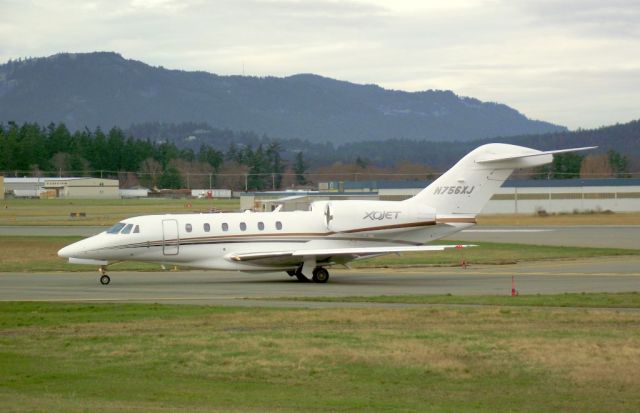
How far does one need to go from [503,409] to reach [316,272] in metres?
19.9

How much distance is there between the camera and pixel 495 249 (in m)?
45.8

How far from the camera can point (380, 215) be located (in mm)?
33469

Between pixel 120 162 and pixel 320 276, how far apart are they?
140 meters

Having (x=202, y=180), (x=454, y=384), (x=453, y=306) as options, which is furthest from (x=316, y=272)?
(x=202, y=180)

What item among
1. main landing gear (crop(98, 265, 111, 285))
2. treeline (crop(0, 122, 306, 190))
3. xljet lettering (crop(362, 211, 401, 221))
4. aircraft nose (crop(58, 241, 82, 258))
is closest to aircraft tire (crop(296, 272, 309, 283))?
xljet lettering (crop(362, 211, 401, 221))

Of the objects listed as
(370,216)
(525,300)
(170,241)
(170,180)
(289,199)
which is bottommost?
(525,300)

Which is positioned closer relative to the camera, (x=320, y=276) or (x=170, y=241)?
(x=170, y=241)

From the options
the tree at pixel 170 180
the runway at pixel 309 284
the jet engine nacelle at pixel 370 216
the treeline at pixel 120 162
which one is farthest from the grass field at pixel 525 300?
the tree at pixel 170 180

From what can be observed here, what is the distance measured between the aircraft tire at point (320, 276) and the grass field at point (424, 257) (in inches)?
263

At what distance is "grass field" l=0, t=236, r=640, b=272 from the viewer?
130 feet

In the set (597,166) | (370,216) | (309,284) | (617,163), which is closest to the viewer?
(309,284)

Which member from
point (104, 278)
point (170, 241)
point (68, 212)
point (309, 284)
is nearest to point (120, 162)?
point (68, 212)

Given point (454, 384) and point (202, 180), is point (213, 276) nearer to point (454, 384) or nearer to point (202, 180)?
point (454, 384)

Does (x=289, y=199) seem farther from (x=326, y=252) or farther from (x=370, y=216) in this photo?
(x=326, y=252)
